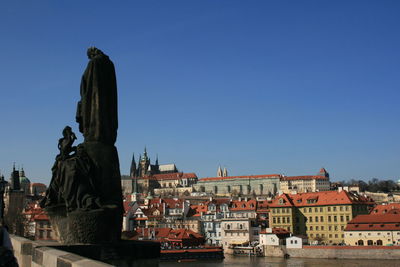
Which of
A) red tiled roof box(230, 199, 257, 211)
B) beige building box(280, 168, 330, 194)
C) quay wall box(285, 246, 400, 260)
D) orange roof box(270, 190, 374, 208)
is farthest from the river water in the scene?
beige building box(280, 168, 330, 194)

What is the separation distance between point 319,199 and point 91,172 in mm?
77313

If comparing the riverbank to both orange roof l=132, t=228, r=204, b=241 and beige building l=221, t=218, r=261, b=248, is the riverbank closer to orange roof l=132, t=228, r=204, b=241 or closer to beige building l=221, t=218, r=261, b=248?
beige building l=221, t=218, r=261, b=248

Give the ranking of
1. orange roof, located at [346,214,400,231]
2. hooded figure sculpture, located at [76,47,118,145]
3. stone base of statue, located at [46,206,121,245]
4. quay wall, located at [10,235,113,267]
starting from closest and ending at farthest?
1. quay wall, located at [10,235,113,267]
2. stone base of statue, located at [46,206,121,245]
3. hooded figure sculpture, located at [76,47,118,145]
4. orange roof, located at [346,214,400,231]

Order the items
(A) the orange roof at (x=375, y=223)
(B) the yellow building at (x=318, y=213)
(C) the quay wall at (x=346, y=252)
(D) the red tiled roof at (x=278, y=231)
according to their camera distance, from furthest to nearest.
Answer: (B) the yellow building at (x=318, y=213), (D) the red tiled roof at (x=278, y=231), (A) the orange roof at (x=375, y=223), (C) the quay wall at (x=346, y=252)

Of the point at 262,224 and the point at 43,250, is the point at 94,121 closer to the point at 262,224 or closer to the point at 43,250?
the point at 43,250

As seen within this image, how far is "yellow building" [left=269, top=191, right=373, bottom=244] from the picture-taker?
3054 inches

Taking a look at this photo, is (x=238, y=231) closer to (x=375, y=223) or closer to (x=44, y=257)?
(x=375, y=223)

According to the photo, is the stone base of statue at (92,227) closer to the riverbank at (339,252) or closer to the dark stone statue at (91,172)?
the dark stone statue at (91,172)

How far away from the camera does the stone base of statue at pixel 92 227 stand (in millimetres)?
6969

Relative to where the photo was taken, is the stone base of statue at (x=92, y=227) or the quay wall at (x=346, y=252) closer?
the stone base of statue at (x=92, y=227)

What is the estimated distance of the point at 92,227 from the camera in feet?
22.9

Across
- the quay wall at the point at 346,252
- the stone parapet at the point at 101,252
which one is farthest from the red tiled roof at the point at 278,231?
the stone parapet at the point at 101,252

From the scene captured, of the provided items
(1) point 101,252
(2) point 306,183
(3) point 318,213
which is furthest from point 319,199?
(2) point 306,183

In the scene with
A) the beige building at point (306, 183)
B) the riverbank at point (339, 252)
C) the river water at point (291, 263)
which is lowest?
the river water at point (291, 263)
